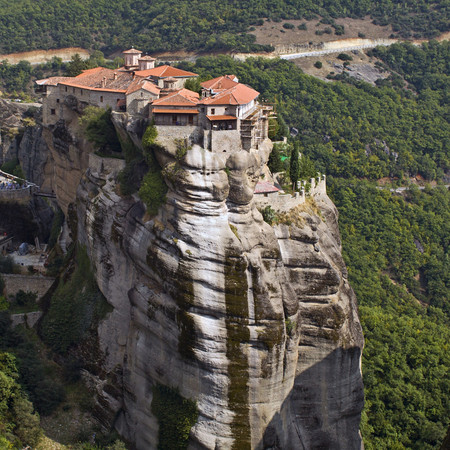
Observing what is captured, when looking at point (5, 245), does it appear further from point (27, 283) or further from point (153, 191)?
point (153, 191)

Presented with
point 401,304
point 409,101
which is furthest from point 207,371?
point 409,101

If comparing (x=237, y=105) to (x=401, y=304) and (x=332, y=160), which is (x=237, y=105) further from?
(x=332, y=160)

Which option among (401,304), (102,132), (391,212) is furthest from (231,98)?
(391,212)

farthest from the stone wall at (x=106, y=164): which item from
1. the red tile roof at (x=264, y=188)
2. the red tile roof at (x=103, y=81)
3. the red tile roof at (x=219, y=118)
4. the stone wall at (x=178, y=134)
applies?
the red tile roof at (x=264, y=188)

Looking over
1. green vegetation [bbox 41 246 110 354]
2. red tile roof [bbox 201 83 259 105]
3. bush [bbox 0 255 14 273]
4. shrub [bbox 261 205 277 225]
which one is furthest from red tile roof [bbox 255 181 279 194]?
bush [bbox 0 255 14 273]

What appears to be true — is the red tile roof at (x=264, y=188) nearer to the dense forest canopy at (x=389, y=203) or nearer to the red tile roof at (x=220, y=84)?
the dense forest canopy at (x=389, y=203)

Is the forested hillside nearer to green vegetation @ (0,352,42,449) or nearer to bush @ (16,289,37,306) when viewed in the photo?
green vegetation @ (0,352,42,449)
